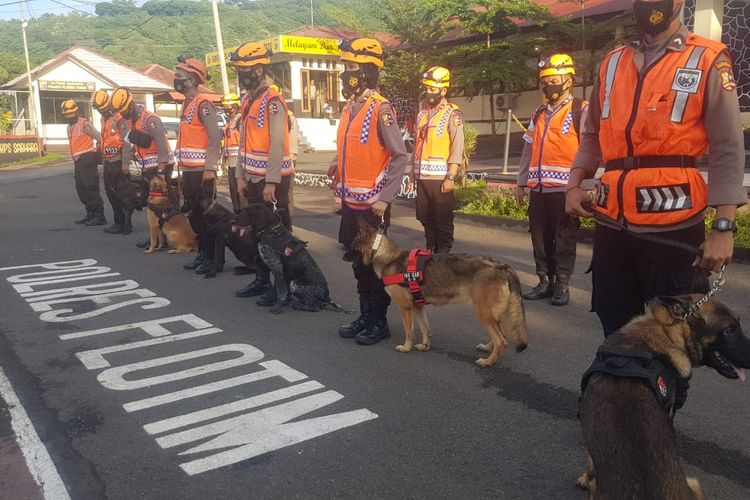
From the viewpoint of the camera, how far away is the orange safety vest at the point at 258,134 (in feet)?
20.3

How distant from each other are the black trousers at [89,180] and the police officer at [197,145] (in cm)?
395

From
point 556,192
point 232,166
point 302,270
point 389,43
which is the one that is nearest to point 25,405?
point 302,270

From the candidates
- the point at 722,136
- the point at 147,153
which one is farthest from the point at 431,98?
the point at 722,136

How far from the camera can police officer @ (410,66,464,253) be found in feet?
22.5

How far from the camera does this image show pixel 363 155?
4953 millimetres

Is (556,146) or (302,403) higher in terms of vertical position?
(556,146)

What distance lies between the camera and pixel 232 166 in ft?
30.9

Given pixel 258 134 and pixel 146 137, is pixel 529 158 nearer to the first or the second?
pixel 258 134

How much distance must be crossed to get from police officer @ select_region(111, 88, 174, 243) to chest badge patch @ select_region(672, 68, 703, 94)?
24.5 feet

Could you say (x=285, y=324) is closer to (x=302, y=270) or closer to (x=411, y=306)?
(x=302, y=270)

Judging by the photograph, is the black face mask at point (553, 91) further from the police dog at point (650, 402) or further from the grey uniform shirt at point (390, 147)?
the police dog at point (650, 402)

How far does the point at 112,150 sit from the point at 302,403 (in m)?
7.59

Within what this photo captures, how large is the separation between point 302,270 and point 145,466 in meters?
2.93

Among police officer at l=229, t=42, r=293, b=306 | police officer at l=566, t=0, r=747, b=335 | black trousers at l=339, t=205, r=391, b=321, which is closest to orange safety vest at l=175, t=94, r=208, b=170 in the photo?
police officer at l=229, t=42, r=293, b=306
